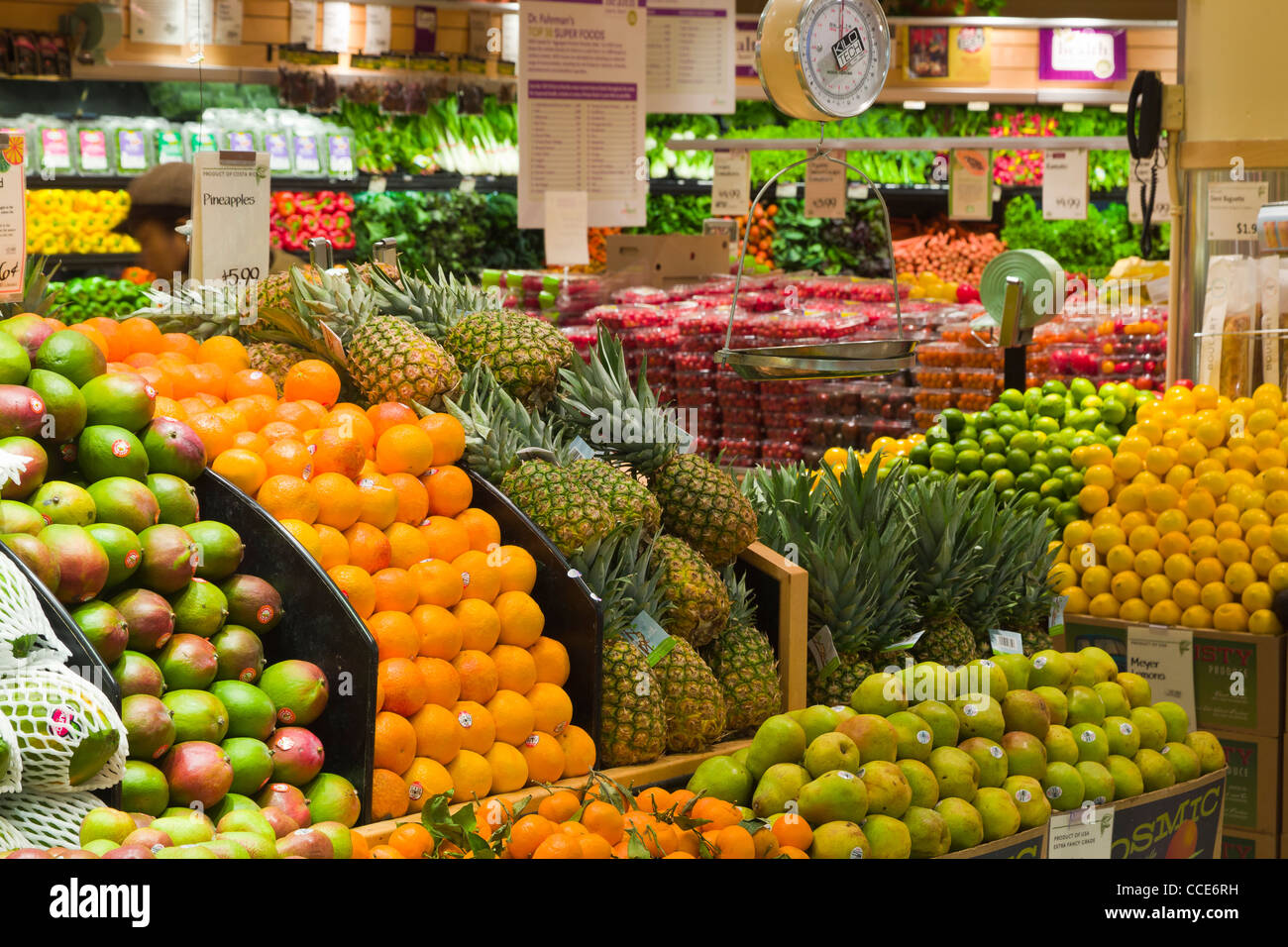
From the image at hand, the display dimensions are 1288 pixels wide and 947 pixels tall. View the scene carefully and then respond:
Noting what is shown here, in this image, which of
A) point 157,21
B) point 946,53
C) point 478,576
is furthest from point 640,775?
point 946,53

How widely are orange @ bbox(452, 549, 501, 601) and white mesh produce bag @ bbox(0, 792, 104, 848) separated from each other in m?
0.89

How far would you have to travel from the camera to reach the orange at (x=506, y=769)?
243cm

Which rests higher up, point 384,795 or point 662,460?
point 662,460

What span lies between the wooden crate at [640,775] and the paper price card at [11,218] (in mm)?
1182

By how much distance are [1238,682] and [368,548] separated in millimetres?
2450

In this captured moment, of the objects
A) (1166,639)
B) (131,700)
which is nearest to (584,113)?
(1166,639)

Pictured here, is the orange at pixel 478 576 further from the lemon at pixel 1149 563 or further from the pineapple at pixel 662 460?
the lemon at pixel 1149 563

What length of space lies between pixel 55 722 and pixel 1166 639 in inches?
118

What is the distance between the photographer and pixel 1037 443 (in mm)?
4254

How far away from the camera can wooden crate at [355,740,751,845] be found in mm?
2238

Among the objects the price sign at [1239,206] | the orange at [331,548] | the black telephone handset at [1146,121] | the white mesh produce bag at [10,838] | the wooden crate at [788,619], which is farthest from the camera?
the black telephone handset at [1146,121]

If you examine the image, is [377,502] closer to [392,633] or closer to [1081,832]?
[392,633]

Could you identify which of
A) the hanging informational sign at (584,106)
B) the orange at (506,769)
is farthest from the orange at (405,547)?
the hanging informational sign at (584,106)
